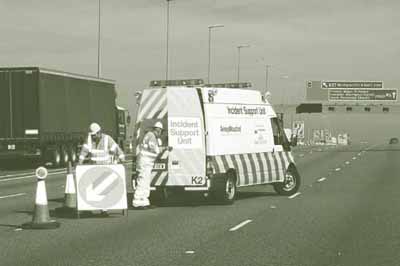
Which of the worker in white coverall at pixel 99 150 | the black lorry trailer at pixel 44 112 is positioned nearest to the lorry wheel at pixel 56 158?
the black lorry trailer at pixel 44 112

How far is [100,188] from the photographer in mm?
15688

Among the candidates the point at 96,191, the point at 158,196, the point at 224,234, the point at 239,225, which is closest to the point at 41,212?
the point at 96,191

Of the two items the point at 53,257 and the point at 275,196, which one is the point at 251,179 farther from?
the point at 53,257

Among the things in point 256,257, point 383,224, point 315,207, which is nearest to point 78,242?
point 256,257

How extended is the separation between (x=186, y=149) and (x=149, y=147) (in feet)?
3.68

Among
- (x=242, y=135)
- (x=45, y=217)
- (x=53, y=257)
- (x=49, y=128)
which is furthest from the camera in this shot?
(x=49, y=128)

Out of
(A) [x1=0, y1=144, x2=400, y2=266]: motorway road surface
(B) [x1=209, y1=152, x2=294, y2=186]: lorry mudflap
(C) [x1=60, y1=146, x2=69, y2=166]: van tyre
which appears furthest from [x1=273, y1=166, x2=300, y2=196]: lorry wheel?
(C) [x1=60, y1=146, x2=69, y2=166]: van tyre

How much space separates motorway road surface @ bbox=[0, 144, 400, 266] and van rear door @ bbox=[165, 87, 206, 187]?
602 millimetres

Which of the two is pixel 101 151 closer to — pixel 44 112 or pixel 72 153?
pixel 44 112

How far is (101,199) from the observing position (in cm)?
1570

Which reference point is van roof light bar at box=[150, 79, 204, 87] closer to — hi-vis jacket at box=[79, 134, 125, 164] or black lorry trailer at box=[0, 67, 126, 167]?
hi-vis jacket at box=[79, 134, 125, 164]

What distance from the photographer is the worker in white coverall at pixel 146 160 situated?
56.4 feet

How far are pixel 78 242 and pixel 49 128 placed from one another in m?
22.4

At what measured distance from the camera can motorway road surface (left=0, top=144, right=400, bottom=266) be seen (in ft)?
35.3
